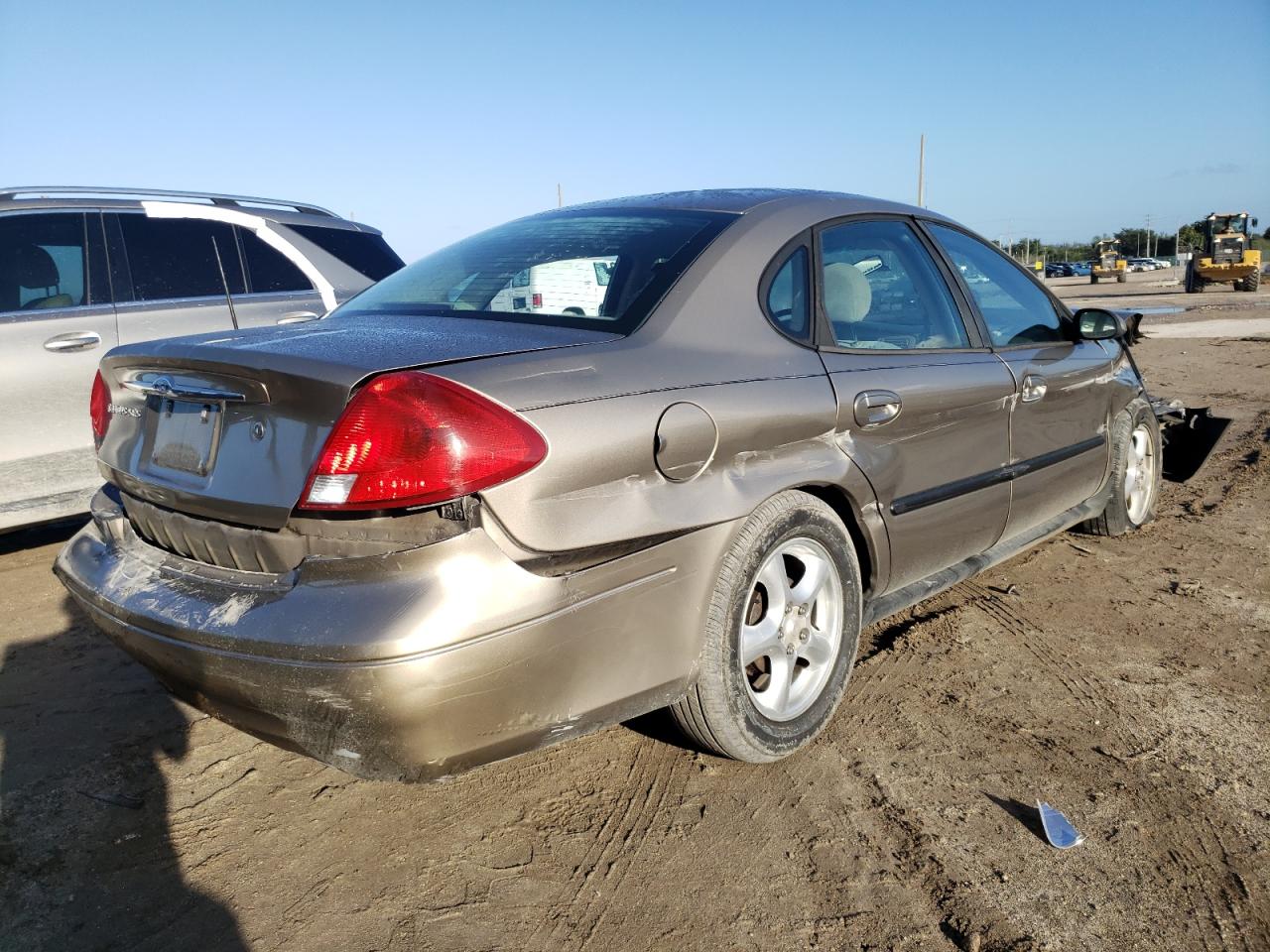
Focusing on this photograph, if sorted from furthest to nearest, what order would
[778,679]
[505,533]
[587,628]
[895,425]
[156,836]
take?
[895,425] < [778,679] < [156,836] < [587,628] < [505,533]

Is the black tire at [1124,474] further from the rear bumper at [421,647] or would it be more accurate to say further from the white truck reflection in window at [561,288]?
the rear bumper at [421,647]

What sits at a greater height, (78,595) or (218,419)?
(218,419)

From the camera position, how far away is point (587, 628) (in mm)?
2064

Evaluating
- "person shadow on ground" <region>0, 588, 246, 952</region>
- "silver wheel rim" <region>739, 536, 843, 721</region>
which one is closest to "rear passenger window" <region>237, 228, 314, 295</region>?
"person shadow on ground" <region>0, 588, 246, 952</region>

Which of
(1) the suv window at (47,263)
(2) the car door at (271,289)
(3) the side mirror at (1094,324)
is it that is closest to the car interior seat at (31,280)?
(1) the suv window at (47,263)

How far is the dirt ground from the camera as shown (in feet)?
6.67

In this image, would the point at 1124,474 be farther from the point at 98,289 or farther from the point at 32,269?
the point at 32,269

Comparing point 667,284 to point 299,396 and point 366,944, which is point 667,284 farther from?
point 366,944

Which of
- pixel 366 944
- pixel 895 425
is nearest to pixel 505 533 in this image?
pixel 366 944

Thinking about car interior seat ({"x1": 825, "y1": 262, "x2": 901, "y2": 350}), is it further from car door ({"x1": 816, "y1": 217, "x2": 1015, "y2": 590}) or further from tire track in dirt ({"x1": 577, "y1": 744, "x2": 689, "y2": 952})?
tire track in dirt ({"x1": 577, "y1": 744, "x2": 689, "y2": 952})

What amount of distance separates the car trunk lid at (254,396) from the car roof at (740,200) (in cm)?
88

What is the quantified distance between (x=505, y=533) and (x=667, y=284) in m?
0.92

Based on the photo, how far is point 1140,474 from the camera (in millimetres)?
4750

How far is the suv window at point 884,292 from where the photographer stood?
2.95 meters
